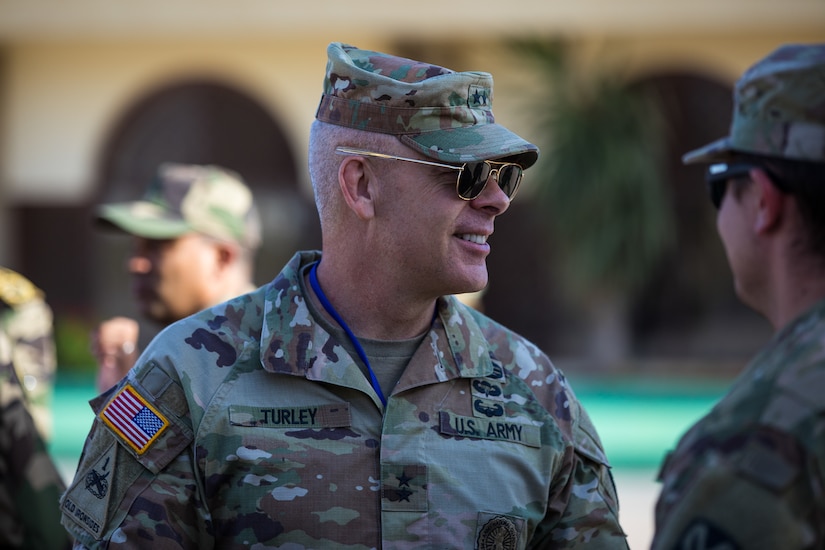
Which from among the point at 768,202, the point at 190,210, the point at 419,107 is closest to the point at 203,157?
the point at 190,210

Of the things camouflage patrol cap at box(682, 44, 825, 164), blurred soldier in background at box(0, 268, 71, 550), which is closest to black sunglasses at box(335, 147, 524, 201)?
camouflage patrol cap at box(682, 44, 825, 164)

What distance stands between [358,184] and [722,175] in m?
0.77

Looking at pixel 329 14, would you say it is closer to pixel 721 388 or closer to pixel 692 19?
pixel 692 19

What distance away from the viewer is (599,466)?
2406 mm

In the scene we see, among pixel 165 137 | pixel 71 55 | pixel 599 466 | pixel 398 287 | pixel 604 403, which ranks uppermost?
pixel 398 287

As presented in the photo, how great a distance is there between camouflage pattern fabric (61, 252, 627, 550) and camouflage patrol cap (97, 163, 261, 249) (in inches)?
67.0

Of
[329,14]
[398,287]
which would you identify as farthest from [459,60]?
[398,287]

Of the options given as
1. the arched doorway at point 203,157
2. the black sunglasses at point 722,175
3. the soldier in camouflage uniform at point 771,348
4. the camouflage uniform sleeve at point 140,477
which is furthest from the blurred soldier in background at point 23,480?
the arched doorway at point 203,157

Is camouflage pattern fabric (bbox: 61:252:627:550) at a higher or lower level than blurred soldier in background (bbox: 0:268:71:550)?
higher

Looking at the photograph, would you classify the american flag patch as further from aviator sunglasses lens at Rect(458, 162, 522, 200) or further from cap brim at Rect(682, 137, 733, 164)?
cap brim at Rect(682, 137, 733, 164)

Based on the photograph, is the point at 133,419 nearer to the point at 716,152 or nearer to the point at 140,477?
the point at 140,477

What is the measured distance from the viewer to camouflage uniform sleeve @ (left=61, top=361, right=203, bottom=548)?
2.09 metres

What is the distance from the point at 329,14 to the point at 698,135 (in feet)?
14.6

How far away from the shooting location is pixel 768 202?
179cm
